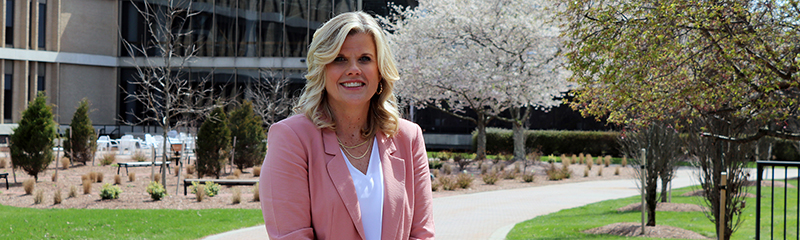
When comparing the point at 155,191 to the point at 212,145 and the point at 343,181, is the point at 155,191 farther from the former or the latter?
the point at 343,181

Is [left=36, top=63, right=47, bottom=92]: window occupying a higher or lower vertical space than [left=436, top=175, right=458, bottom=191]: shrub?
higher

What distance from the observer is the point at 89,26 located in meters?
33.8

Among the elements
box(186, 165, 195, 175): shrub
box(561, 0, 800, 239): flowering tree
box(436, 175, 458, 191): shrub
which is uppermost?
box(561, 0, 800, 239): flowering tree

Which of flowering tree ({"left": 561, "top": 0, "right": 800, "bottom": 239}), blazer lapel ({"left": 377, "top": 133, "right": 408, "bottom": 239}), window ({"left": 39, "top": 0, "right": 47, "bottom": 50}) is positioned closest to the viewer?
blazer lapel ({"left": 377, "top": 133, "right": 408, "bottom": 239})

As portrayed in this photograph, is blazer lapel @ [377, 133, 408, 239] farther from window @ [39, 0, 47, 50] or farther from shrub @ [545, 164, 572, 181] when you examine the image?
window @ [39, 0, 47, 50]

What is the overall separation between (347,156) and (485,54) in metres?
20.2

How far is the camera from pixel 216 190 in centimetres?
1336

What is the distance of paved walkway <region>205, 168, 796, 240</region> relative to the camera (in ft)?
31.6

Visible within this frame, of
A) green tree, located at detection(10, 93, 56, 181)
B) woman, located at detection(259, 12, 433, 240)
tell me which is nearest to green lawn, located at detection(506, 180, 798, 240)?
woman, located at detection(259, 12, 433, 240)

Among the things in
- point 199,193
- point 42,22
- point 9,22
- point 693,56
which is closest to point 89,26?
point 42,22

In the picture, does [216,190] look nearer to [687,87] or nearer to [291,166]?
[687,87]

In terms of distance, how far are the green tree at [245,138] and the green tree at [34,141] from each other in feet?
17.4

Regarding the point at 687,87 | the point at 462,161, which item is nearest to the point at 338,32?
the point at 687,87

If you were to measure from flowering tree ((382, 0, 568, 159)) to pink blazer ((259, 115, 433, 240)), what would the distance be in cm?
1902
